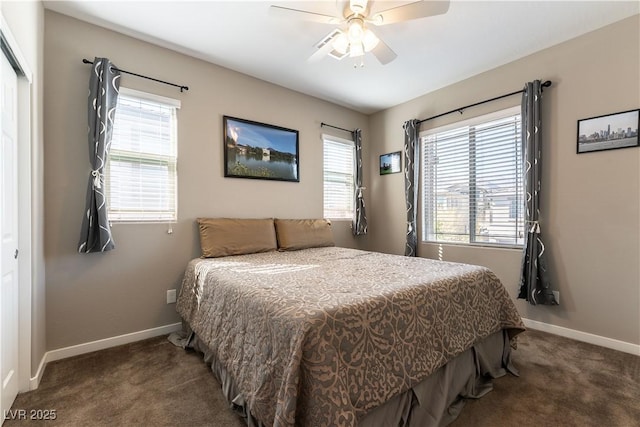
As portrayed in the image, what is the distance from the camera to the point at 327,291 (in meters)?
1.48

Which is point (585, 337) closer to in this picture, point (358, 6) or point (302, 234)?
point (302, 234)

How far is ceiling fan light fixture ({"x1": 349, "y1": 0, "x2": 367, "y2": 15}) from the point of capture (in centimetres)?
181

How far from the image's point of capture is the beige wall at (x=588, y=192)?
2.26 metres

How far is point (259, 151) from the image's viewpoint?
3211 millimetres

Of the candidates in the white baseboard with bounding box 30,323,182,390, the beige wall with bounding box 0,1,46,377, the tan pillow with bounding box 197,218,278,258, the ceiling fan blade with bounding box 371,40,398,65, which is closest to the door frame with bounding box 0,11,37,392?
the beige wall with bounding box 0,1,46,377

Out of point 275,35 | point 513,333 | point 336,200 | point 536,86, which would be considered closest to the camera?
point 513,333

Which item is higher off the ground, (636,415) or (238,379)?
(238,379)

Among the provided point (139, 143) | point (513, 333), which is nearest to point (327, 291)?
A: point (513, 333)

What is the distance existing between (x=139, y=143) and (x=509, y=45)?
3481 millimetres

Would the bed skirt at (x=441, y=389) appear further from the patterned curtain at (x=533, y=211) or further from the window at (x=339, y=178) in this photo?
the window at (x=339, y=178)

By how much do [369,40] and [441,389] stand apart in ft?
7.40

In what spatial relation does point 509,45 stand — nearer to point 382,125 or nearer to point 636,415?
point 382,125

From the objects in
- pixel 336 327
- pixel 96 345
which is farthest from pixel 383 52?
pixel 96 345

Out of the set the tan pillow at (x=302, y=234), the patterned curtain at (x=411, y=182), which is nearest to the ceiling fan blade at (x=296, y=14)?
the tan pillow at (x=302, y=234)
